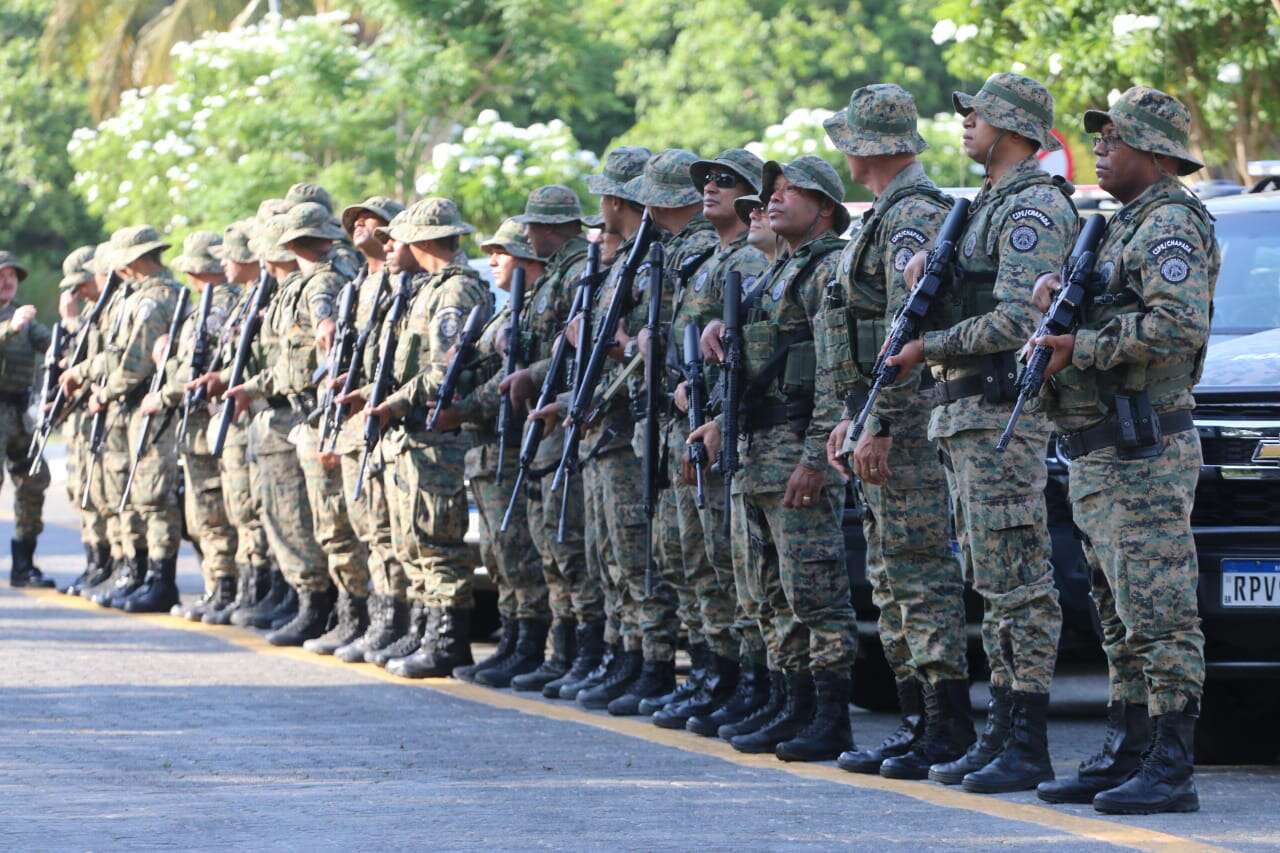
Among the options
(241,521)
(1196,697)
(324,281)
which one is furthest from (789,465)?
(241,521)

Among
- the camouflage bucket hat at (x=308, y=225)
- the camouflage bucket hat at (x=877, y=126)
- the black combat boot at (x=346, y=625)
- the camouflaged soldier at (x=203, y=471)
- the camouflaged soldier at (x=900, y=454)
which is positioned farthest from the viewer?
the camouflaged soldier at (x=203, y=471)

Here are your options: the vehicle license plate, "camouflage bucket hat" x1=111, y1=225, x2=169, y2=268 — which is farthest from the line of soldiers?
the vehicle license plate

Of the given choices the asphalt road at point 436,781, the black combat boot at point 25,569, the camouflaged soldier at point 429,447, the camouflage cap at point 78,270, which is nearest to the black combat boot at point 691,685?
the asphalt road at point 436,781

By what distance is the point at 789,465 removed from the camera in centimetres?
884

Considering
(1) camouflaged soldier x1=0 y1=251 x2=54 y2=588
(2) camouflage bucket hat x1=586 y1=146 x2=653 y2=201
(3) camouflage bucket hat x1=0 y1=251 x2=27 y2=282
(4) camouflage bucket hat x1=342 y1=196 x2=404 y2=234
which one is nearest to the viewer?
(2) camouflage bucket hat x1=586 y1=146 x2=653 y2=201

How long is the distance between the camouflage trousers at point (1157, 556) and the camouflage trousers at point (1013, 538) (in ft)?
0.97

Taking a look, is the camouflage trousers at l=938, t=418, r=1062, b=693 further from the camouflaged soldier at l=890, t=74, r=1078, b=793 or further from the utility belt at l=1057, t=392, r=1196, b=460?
the utility belt at l=1057, t=392, r=1196, b=460

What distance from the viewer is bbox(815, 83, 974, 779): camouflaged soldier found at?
8.15m

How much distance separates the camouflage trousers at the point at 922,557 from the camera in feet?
26.9

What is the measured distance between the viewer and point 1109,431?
734 cm

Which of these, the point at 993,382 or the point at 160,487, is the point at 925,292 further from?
the point at 160,487

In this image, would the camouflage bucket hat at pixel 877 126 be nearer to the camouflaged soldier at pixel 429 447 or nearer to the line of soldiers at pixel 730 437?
the line of soldiers at pixel 730 437

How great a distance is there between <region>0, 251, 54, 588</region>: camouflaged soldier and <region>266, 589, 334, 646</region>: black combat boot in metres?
3.92

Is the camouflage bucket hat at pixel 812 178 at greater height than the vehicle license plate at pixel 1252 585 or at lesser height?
greater
